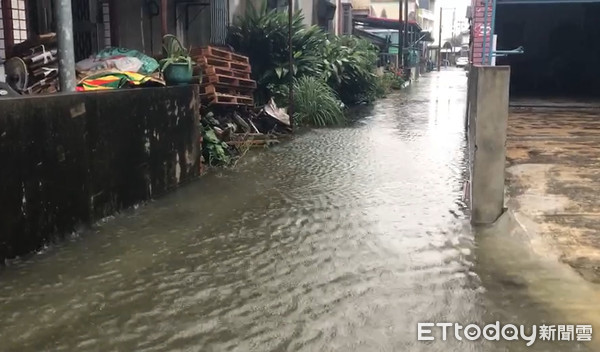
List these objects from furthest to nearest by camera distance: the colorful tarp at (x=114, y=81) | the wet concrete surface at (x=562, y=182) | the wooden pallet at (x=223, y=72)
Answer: the wooden pallet at (x=223, y=72) → the colorful tarp at (x=114, y=81) → the wet concrete surface at (x=562, y=182)

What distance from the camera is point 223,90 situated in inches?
394

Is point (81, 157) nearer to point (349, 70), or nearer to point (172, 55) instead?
point (172, 55)

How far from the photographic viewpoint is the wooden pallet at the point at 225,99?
946 cm

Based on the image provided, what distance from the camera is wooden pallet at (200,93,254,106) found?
946cm

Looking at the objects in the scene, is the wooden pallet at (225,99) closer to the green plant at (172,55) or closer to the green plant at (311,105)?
the green plant at (172,55)

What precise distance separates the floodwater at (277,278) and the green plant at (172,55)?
1.72 m

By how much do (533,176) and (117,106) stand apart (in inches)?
189

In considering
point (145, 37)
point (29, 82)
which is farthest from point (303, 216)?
point (145, 37)

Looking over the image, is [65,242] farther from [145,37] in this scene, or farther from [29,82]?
[145,37]

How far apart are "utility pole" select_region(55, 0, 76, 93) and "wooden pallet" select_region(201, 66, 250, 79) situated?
361cm

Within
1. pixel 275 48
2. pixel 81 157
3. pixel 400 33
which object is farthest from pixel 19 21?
pixel 400 33

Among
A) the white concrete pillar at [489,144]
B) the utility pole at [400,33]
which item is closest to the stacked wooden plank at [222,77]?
the white concrete pillar at [489,144]

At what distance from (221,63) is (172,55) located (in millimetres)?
1714

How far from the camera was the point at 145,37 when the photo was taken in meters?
10.9
